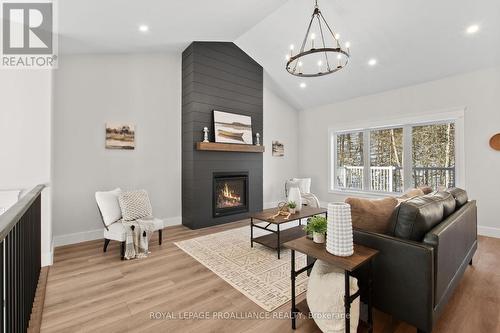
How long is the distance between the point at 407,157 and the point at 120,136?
18.9 ft

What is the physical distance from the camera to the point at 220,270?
281 cm

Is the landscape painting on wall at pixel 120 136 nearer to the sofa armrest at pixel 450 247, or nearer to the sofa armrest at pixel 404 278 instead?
the sofa armrest at pixel 404 278

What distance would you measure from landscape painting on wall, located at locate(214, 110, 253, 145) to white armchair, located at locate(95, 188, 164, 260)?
2.13 metres

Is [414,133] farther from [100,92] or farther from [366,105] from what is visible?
[100,92]

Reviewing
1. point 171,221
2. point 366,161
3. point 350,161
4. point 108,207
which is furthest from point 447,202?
point 171,221

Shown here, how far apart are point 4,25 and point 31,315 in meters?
3.06

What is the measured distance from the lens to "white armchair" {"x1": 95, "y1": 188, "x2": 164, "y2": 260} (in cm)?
316

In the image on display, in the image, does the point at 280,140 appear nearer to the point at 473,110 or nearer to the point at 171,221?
the point at 171,221

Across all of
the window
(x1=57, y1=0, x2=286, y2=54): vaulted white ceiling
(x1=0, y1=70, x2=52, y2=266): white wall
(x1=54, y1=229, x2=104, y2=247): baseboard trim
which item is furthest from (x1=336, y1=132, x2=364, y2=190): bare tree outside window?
(x1=0, y1=70, x2=52, y2=266): white wall

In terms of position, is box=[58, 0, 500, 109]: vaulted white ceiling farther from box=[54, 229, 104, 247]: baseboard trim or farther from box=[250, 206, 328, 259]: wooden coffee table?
box=[250, 206, 328, 259]: wooden coffee table

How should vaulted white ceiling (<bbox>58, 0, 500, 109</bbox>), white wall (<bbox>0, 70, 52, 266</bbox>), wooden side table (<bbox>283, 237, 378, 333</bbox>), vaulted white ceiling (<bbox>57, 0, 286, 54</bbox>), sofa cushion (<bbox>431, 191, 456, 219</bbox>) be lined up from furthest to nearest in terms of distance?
1. vaulted white ceiling (<bbox>58, 0, 500, 109</bbox>)
2. vaulted white ceiling (<bbox>57, 0, 286, 54</bbox>)
3. white wall (<bbox>0, 70, 52, 266</bbox>)
4. sofa cushion (<bbox>431, 191, 456, 219</bbox>)
5. wooden side table (<bbox>283, 237, 378, 333</bbox>)

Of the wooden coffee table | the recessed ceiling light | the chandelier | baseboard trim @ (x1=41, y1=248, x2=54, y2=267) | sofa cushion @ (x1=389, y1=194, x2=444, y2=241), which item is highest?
the chandelier

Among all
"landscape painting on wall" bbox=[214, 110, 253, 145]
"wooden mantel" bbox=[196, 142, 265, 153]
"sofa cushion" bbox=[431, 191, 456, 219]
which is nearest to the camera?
"sofa cushion" bbox=[431, 191, 456, 219]

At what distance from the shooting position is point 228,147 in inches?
192
